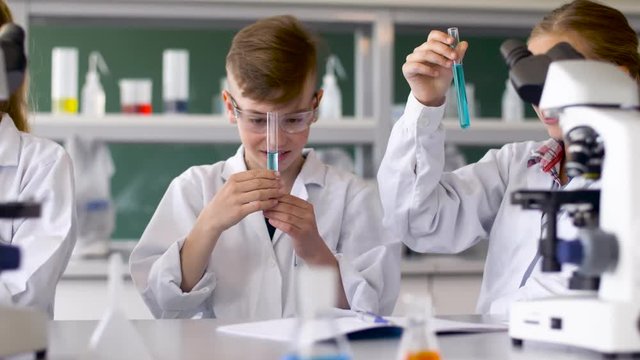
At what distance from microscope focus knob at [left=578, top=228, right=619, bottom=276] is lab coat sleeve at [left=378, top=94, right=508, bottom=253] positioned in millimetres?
739

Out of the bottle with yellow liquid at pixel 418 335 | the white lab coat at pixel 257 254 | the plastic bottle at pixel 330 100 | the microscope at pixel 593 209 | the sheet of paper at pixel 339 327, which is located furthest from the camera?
the plastic bottle at pixel 330 100

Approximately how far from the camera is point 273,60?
2.14 metres

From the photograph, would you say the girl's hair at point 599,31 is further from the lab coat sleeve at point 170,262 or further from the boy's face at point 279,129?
the lab coat sleeve at point 170,262

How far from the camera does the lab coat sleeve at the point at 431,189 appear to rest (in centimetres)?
192

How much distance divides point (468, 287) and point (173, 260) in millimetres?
1525

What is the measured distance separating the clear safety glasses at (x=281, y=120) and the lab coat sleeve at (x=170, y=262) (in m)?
0.25

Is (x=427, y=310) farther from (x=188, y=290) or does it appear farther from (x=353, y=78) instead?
(x=353, y=78)

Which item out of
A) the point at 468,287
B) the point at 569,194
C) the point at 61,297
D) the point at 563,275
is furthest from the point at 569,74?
the point at 61,297

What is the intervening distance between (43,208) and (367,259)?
0.75 metres

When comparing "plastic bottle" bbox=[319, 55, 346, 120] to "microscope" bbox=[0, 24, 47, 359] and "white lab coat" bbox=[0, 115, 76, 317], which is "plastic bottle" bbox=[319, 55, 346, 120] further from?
"microscope" bbox=[0, 24, 47, 359]

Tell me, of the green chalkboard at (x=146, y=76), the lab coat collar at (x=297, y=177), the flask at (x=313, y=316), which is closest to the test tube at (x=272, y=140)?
the lab coat collar at (x=297, y=177)

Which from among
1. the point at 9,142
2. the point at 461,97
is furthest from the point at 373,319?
the point at 9,142

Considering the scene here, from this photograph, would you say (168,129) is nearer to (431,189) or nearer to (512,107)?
(512,107)

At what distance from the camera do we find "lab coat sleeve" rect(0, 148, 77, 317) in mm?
1816
